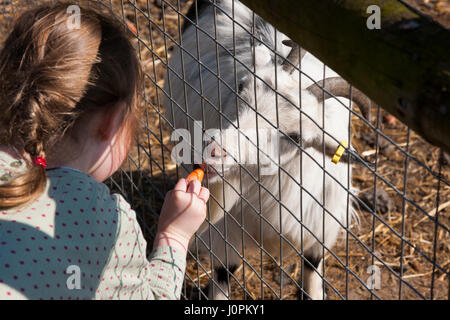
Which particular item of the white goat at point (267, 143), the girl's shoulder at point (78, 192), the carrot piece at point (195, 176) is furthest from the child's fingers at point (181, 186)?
the white goat at point (267, 143)

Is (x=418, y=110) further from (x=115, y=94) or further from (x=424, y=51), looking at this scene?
(x=115, y=94)

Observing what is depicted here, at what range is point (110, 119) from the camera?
159cm

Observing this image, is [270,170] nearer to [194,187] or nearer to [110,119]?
[194,187]

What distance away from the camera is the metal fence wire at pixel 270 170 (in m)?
2.28

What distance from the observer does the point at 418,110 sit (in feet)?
3.10

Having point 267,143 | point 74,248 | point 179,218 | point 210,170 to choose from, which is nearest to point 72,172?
point 74,248

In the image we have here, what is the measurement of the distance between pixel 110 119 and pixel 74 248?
379 millimetres

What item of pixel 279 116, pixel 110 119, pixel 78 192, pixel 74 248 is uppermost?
pixel 279 116

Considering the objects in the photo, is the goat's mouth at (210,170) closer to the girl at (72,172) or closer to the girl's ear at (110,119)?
the girl at (72,172)

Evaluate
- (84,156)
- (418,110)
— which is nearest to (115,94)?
(84,156)
